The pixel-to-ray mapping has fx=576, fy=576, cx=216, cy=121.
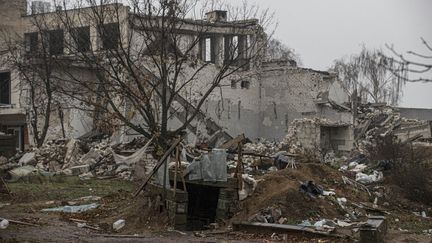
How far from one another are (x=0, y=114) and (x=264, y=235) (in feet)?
87.2

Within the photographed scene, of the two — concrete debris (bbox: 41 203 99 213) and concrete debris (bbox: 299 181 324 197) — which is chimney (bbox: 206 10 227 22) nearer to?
concrete debris (bbox: 41 203 99 213)

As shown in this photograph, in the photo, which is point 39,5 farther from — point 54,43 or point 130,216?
point 130,216

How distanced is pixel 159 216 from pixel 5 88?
25589 mm

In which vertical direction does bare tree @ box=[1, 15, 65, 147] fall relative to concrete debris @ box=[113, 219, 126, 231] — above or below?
above

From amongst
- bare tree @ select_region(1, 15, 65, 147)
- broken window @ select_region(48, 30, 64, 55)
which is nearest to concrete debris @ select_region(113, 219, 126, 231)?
broken window @ select_region(48, 30, 64, 55)

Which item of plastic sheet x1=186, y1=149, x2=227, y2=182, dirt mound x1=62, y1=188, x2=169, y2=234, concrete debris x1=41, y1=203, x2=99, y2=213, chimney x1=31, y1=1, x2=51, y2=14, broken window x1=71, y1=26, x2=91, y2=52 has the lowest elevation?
concrete debris x1=41, y1=203, x2=99, y2=213

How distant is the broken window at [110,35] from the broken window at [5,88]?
1648 centimetres

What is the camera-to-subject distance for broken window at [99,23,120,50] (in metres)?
18.6

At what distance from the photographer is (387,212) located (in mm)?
13406

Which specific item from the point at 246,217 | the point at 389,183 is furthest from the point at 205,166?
the point at 389,183

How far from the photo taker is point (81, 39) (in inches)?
779

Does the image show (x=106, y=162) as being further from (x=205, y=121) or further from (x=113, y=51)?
(x=205, y=121)

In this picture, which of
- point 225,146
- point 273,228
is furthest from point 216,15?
point 273,228

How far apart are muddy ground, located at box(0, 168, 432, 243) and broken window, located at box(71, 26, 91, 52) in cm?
551
